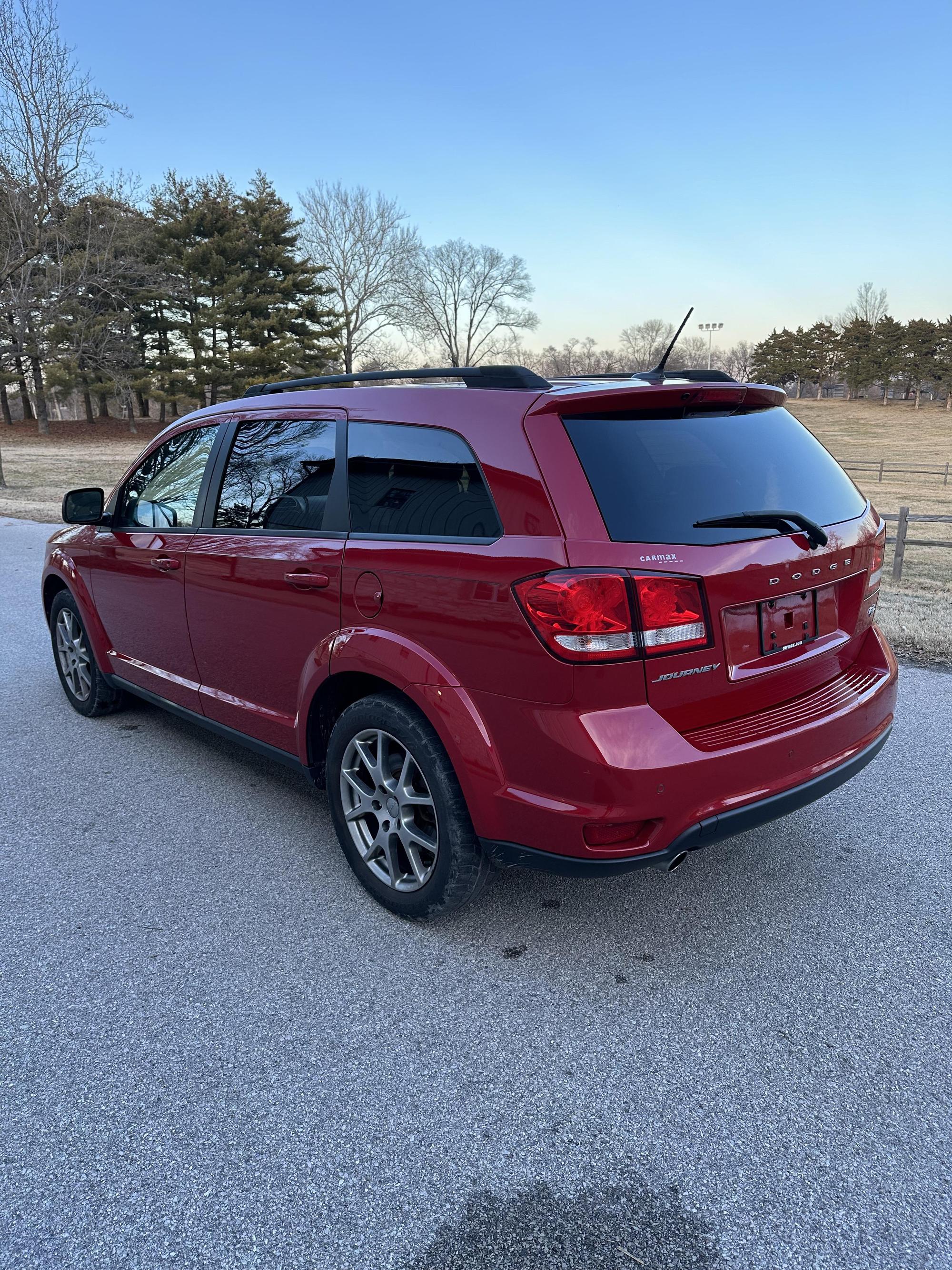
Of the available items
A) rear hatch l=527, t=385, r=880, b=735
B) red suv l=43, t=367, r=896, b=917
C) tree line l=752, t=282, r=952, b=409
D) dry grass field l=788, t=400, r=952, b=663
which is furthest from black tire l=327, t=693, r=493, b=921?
tree line l=752, t=282, r=952, b=409

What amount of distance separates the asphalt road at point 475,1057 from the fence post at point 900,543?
744 cm

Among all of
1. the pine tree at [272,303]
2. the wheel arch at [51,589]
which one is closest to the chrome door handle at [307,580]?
the wheel arch at [51,589]

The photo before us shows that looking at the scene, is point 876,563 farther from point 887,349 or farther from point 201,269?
point 887,349

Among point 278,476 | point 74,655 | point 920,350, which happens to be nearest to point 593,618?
point 278,476

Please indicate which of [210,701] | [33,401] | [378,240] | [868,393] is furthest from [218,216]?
[868,393]

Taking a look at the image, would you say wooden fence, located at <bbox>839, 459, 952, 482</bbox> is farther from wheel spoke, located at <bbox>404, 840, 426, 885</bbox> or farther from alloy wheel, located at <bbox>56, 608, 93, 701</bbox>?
wheel spoke, located at <bbox>404, 840, 426, 885</bbox>

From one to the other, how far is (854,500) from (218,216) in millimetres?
52522

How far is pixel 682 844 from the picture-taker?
240 centimetres

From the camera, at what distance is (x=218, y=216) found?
157ft

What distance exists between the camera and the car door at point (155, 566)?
13.0 feet

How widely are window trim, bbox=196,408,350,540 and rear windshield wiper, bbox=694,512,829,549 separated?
1280mm

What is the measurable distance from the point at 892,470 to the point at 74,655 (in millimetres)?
41436

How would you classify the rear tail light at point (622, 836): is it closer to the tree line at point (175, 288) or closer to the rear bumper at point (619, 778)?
the rear bumper at point (619, 778)

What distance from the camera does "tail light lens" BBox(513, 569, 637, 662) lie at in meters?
2.28
